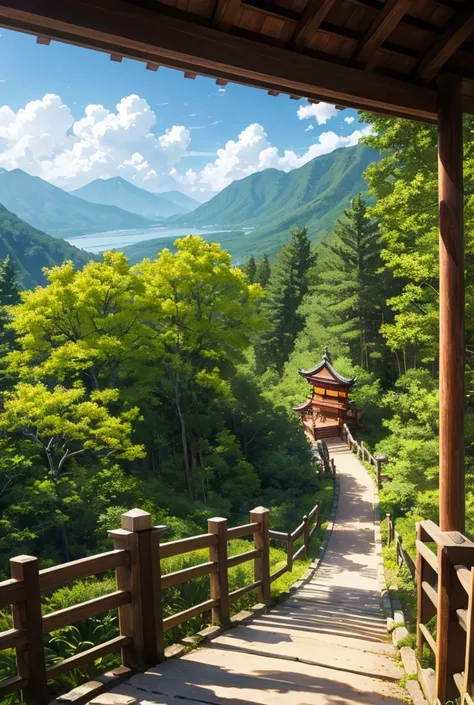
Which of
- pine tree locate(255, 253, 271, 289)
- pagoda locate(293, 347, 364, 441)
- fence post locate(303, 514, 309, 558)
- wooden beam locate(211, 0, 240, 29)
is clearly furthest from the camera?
A: pine tree locate(255, 253, 271, 289)

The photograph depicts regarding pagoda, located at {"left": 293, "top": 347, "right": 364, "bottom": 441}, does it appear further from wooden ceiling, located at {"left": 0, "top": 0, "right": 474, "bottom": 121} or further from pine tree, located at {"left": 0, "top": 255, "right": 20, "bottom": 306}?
wooden ceiling, located at {"left": 0, "top": 0, "right": 474, "bottom": 121}

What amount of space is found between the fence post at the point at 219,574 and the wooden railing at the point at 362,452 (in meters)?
15.5

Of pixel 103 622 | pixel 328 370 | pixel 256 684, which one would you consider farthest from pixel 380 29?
pixel 328 370

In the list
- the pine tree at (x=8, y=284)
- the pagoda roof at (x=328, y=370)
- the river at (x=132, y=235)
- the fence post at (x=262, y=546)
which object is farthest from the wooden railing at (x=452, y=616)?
the pine tree at (x=8, y=284)

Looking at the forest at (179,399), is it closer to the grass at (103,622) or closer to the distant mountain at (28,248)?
the grass at (103,622)

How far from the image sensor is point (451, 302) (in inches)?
169

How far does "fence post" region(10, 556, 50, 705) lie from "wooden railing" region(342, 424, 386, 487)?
17.5 metres

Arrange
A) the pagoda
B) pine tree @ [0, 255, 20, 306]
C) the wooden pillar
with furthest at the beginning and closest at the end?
pine tree @ [0, 255, 20, 306], the pagoda, the wooden pillar

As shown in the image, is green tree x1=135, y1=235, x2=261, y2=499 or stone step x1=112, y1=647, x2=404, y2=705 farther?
green tree x1=135, y1=235, x2=261, y2=499

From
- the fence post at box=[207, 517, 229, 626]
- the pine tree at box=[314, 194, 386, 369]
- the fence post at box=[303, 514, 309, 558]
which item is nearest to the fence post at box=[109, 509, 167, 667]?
the fence post at box=[207, 517, 229, 626]

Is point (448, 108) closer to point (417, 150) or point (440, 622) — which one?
point (440, 622)

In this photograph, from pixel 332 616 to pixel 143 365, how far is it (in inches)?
559

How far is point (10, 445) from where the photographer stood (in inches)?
592

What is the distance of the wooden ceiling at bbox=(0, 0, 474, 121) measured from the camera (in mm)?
3092
